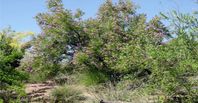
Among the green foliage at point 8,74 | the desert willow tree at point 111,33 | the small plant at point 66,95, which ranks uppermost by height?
the desert willow tree at point 111,33

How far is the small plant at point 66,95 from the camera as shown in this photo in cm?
1695

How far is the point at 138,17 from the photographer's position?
21297 millimetres

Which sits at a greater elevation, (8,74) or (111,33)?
(111,33)

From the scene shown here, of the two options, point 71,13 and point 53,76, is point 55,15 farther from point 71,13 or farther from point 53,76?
point 53,76

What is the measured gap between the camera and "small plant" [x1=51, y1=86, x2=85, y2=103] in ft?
55.6

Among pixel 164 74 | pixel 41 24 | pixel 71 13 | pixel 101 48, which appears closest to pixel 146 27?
pixel 101 48

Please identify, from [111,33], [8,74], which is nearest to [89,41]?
[111,33]

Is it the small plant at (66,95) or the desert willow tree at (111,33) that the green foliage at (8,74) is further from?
the desert willow tree at (111,33)

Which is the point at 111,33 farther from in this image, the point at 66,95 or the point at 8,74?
the point at 8,74

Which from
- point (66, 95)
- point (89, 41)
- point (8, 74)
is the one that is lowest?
point (66, 95)

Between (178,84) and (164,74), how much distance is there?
0.44 metres

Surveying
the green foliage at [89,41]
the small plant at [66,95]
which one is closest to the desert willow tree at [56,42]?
the green foliage at [89,41]

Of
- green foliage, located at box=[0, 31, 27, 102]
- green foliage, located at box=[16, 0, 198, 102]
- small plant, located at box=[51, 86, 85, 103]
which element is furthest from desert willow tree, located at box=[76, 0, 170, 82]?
green foliage, located at box=[0, 31, 27, 102]

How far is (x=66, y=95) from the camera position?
56.3 feet
